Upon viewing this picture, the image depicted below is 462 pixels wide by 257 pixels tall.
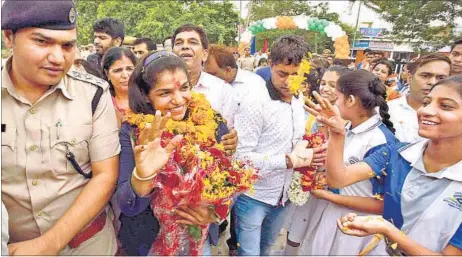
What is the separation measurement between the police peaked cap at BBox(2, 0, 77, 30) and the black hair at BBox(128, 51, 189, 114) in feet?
1.73

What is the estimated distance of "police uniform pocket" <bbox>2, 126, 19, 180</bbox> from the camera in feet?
4.76

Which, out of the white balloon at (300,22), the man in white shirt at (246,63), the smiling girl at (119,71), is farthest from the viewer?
the white balloon at (300,22)

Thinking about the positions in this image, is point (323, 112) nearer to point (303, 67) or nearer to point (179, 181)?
point (303, 67)

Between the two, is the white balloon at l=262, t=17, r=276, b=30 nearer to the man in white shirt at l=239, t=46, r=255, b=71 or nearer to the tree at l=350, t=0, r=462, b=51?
the man in white shirt at l=239, t=46, r=255, b=71

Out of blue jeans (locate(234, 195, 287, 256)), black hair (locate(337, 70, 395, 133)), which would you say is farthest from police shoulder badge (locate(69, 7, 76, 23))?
black hair (locate(337, 70, 395, 133))

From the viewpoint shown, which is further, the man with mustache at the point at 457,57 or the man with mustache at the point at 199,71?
the man with mustache at the point at 457,57

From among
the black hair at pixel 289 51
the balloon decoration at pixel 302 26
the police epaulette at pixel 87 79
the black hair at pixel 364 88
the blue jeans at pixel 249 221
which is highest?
the balloon decoration at pixel 302 26

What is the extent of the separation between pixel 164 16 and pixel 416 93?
12363 millimetres

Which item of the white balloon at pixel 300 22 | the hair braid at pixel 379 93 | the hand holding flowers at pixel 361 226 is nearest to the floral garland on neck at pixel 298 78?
the hair braid at pixel 379 93

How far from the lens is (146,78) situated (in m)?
1.87

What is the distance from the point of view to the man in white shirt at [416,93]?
9.66 feet

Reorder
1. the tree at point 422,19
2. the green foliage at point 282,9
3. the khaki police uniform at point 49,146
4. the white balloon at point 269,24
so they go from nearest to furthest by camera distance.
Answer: the khaki police uniform at point 49,146
the tree at point 422,19
the white balloon at point 269,24
the green foliage at point 282,9

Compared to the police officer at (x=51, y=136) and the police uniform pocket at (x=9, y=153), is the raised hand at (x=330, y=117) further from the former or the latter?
the police uniform pocket at (x=9, y=153)

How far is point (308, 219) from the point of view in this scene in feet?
9.84
